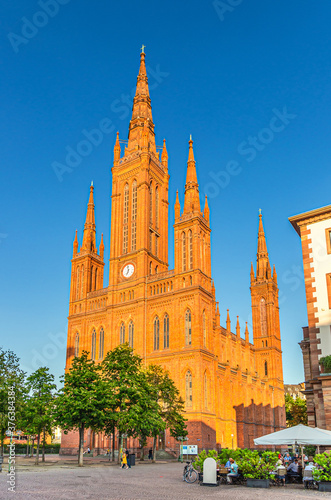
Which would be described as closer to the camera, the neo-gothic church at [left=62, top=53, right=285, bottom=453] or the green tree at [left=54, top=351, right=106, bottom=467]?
the green tree at [left=54, top=351, right=106, bottom=467]

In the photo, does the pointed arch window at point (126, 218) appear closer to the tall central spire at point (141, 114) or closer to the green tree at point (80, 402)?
the tall central spire at point (141, 114)

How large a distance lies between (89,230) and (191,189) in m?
20.1

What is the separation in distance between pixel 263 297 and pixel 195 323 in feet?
140

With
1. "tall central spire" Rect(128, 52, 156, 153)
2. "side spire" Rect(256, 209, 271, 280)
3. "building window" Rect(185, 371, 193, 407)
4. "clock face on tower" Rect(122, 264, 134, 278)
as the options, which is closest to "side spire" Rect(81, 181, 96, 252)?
"clock face on tower" Rect(122, 264, 134, 278)

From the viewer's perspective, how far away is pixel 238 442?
6969 cm

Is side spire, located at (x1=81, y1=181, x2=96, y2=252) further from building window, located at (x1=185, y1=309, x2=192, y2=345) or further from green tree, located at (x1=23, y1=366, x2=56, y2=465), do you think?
green tree, located at (x1=23, y1=366, x2=56, y2=465)

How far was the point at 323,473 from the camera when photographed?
1847 cm

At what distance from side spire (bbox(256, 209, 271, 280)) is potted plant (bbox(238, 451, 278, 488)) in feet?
254

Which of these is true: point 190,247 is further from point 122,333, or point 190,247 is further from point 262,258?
point 262,258

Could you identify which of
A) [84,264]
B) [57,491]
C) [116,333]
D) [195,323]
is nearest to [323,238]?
[57,491]

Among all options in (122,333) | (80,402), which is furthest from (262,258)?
(80,402)

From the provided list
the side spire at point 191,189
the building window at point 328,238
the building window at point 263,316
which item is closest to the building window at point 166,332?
the side spire at point 191,189

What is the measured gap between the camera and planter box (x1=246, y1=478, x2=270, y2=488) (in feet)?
65.7

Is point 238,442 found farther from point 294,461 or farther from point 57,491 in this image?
point 57,491
